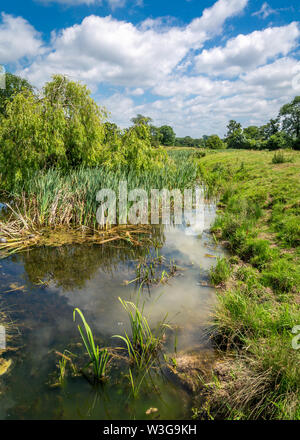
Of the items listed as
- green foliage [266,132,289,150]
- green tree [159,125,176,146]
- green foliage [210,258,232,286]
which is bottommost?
green foliage [210,258,232,286]

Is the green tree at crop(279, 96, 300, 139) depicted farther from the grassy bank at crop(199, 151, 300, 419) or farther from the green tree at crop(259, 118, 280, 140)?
the grassy bank at crop(199, 151, 300, 419)

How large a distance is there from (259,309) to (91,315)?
258cm

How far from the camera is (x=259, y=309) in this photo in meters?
3.38

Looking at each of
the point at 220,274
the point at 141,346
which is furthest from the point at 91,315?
the point at 220,274

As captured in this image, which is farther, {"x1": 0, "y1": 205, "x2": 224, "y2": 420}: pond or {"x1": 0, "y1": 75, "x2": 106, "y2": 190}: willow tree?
{"x1": 0, "y1": 75, "x2": 106, "y2": 190}: willow tree

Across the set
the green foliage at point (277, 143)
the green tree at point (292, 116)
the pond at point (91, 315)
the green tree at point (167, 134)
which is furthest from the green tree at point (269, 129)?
the pond at point (91, 315)

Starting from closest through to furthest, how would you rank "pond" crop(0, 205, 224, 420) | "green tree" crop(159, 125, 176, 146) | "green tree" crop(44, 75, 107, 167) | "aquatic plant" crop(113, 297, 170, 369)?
1. "pond" crop(0, 205, 224, 420)
2. "aquatic plant" crop(113, 297, 170, 369)
3. "green tree" crop(44, 75, 107, 167)
4. "green tree" crop(159, 125, 176, 146)

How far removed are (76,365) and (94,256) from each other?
3243 millimetres

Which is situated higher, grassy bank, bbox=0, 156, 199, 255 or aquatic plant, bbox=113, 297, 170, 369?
grassy bank, bbox=0, 156, 199, 255

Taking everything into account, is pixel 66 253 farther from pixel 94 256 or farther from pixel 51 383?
pixel 51 383

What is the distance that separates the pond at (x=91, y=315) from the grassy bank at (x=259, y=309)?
38 cm

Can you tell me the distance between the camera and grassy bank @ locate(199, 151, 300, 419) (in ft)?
7.49

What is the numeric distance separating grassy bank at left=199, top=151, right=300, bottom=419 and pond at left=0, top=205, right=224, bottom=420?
0.38 metres

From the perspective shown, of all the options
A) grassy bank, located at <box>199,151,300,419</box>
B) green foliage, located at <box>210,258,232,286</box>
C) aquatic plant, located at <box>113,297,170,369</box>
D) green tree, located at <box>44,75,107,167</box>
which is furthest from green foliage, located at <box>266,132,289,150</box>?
aquatic plant, located at <box>113,297,170,369</box>
